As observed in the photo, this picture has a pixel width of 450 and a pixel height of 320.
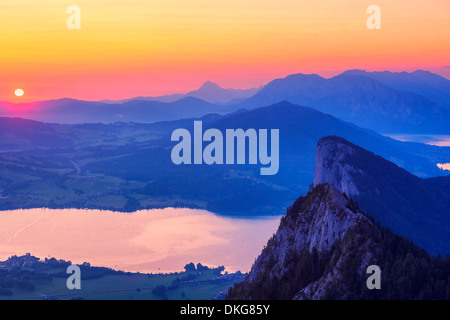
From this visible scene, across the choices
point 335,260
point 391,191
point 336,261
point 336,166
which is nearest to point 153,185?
point 336,166

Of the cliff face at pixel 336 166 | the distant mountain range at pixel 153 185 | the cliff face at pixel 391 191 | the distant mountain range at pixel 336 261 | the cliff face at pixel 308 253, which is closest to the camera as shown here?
the distant mountain range at pixel 336 261

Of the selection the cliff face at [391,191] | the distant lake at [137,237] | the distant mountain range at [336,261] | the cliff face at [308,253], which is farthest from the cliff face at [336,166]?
the distant mountain range at [336,261]

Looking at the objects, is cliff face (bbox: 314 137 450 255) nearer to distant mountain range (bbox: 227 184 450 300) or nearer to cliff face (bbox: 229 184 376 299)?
cliff face (bbox: 229 184 376 299)

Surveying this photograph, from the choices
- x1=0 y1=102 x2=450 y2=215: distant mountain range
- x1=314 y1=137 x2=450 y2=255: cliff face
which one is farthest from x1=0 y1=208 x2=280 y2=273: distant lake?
x1=314 y1=137 x2=450 y2=255: cliff face

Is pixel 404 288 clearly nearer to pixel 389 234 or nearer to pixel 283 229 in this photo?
pixel 389 234

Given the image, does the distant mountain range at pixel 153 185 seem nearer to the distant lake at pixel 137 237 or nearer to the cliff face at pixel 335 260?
the distant lake at pixel 137 237
